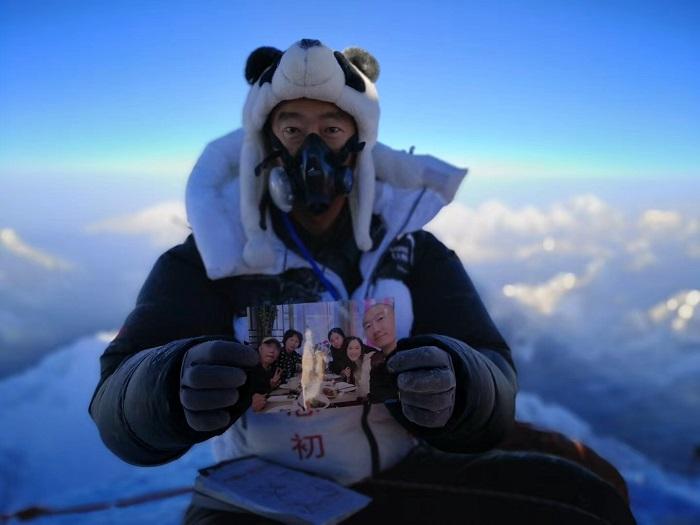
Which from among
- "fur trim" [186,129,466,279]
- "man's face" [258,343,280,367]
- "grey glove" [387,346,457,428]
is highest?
"fur trim" [186,129,466,279]

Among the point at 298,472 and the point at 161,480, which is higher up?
the point at 298,472

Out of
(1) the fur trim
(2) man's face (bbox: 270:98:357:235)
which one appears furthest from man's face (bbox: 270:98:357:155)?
(1) the fur trim

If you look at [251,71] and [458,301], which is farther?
[251,71]

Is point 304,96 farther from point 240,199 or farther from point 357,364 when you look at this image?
point 357,364

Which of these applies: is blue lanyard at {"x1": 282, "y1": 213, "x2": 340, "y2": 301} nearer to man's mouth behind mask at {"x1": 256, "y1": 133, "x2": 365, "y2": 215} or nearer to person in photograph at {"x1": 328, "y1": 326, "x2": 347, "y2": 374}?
man's mouth behind mask at {"x1": 256, "y1": 133, "x2": 365, "y2": 215}

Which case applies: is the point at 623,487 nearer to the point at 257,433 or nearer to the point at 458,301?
the point at 458,301

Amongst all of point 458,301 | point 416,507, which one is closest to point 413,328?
point 458,301

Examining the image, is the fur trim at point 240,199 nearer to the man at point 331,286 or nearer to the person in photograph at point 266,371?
the man at point 331,286
